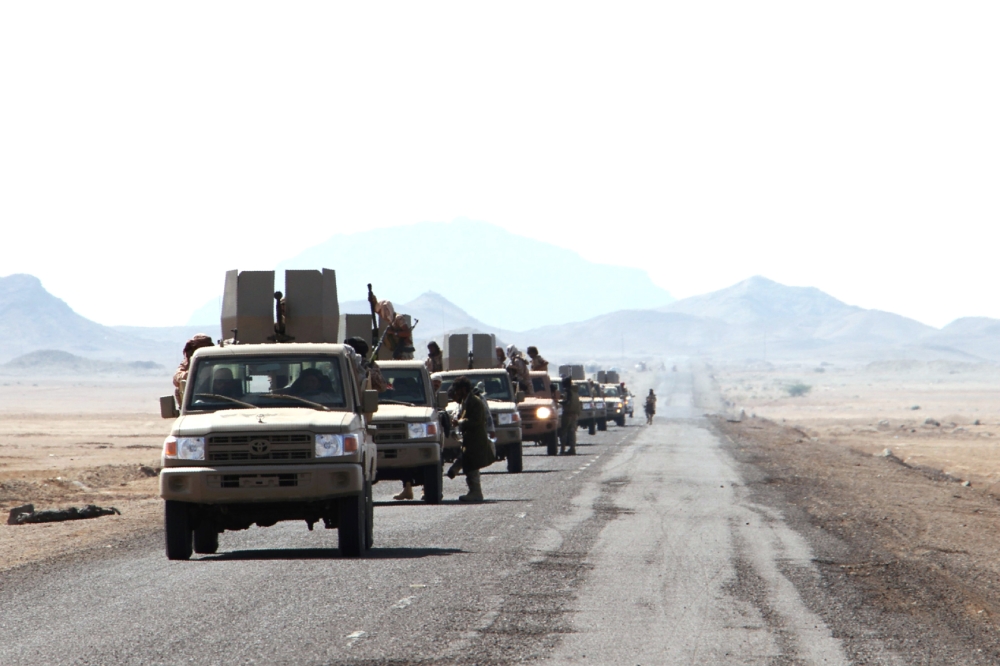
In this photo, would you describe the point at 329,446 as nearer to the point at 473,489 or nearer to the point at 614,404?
the point at 473,489

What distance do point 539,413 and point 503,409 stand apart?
24.1 feet

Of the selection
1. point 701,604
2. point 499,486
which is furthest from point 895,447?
point 701,604

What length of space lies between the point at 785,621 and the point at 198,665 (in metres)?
4.34

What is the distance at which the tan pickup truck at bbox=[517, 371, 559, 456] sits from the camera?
3375cm

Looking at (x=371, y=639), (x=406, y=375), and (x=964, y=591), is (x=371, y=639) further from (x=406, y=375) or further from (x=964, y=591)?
(x=406, y=375)

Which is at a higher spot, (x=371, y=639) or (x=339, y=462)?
(x=339, y=462)

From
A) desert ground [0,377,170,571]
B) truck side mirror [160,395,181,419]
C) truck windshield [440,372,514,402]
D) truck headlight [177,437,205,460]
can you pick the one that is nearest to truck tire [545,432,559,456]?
truck windshield [440,372,514,402]

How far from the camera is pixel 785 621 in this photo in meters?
10.2

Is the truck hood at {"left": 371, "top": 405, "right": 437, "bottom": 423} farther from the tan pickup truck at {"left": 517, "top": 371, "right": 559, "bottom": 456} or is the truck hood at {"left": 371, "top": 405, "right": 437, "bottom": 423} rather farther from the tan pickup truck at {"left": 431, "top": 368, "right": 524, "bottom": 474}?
the tan pickup truck at {"left": 517, "top": 371, "right": 559, "bottom": 456}

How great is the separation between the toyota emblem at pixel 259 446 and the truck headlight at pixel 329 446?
0.46 m

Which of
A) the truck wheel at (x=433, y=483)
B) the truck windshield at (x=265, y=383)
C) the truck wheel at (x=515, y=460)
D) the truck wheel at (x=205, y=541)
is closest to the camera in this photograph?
the truck windshield at (x=265, y=383)

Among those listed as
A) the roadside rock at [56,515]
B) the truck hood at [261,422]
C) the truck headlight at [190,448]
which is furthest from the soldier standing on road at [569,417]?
the truck headlight at [190,448]

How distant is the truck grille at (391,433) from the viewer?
1903 cm

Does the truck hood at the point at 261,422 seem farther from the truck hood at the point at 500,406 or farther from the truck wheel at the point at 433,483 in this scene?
the truck hood at the point at 500,406
